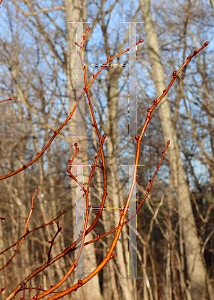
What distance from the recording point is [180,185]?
8.93 feet

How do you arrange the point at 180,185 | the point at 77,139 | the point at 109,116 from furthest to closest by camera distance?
the point at 109,116 < the point at 180,185 < the point at 77,139

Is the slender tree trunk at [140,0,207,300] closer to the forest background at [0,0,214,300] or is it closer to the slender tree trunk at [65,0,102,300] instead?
the forest background at [0,0,214,300]

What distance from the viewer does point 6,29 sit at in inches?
151

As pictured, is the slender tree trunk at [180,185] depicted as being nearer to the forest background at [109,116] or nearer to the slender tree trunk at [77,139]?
the forest background at [109,116]

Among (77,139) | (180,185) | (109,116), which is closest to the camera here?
(77,139)

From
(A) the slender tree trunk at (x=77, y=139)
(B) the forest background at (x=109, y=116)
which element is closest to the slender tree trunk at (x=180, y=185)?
(B) the forest background at (x=109, y=116)

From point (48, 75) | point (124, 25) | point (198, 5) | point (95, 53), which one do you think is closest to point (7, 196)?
point (48, 75)

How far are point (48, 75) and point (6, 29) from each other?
81cm

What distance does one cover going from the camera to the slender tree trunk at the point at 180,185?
2600 millimetres

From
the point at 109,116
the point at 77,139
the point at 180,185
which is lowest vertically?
the point at 180,185

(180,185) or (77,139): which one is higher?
(77,139)

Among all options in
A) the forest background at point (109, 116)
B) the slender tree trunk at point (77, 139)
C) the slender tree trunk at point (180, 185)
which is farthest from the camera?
the forest background at point (109, 116)

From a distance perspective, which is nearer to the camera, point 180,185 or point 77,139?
point 77,139

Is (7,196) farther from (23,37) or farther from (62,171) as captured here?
(23,37)
